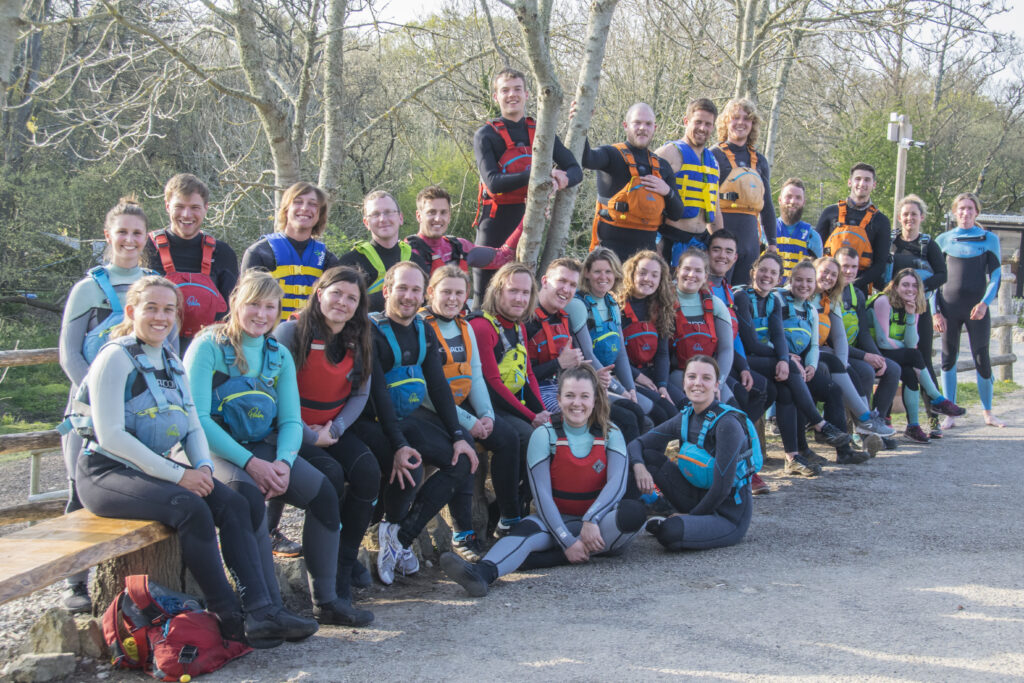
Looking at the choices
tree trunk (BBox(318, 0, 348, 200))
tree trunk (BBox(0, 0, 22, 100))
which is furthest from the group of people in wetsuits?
tree trunk (BBox(318, 0, 348, 200))

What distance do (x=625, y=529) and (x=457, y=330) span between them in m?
1.43

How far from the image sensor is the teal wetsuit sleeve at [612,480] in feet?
16.4

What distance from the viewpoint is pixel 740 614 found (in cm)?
421

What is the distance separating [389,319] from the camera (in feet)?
16.1

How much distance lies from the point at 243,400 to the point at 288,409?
0.20 metres

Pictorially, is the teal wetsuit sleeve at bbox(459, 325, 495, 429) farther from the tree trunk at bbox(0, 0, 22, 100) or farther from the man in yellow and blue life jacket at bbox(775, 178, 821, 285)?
the man in yellow and blue life jacket at bbox(775, 178, 821, 285)

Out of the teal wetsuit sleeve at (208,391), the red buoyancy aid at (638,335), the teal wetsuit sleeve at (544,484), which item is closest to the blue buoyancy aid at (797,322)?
the red buoyancy aid at (638,335)

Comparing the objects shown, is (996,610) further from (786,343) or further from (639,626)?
(786,343)

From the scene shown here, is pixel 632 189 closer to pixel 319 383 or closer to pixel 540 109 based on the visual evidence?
pixel 540 109

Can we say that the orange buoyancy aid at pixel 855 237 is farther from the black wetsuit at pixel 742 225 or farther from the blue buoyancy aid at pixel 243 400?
the blue buoyancy aid at pixel 243 400

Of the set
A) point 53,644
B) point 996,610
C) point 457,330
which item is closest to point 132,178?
point 457,330

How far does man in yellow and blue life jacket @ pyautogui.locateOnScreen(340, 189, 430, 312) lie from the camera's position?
5.50 meters

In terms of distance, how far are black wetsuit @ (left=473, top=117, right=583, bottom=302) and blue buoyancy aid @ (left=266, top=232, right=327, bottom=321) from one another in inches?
61.9

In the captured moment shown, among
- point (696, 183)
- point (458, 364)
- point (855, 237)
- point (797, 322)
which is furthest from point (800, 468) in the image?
point (458, 364)
